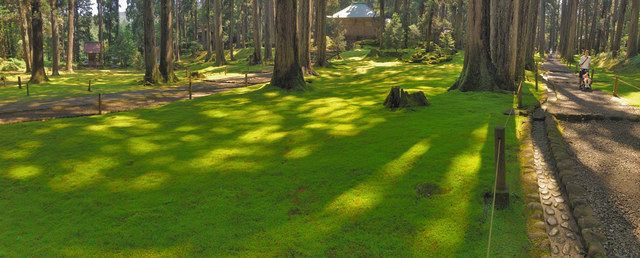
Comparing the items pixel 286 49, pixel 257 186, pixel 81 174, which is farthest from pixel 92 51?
pixel 257 186

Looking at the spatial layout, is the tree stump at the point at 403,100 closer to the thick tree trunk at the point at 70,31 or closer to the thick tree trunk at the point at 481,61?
the thick tree trunk at the point at 481,61

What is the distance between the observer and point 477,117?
12.3m

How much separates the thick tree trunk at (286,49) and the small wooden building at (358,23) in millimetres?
47394

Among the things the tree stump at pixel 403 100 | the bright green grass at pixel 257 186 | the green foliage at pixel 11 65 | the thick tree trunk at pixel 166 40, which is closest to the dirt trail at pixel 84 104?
the bright green grass at pixel 257 186

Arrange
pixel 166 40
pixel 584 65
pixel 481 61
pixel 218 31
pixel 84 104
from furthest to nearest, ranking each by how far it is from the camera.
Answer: pixel 218 31 → pixel 166 40 → pixel 584 65 → pixel 481 61 → pixel 84 104

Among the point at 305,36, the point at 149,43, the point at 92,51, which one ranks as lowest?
the point at 149,43

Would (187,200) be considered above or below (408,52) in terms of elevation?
below

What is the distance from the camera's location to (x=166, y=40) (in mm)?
26219

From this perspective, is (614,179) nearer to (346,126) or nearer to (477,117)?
(477,117)

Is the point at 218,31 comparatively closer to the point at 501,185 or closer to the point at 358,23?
the point at 358,23

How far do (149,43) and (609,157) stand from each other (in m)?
23.5

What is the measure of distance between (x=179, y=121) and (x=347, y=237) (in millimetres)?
8873

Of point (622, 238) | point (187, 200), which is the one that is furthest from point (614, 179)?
point (187, 200)

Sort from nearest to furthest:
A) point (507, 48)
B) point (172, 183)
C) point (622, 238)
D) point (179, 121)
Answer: point (622, 238), point (172, 183), point (179, 121), point (507, 48)
